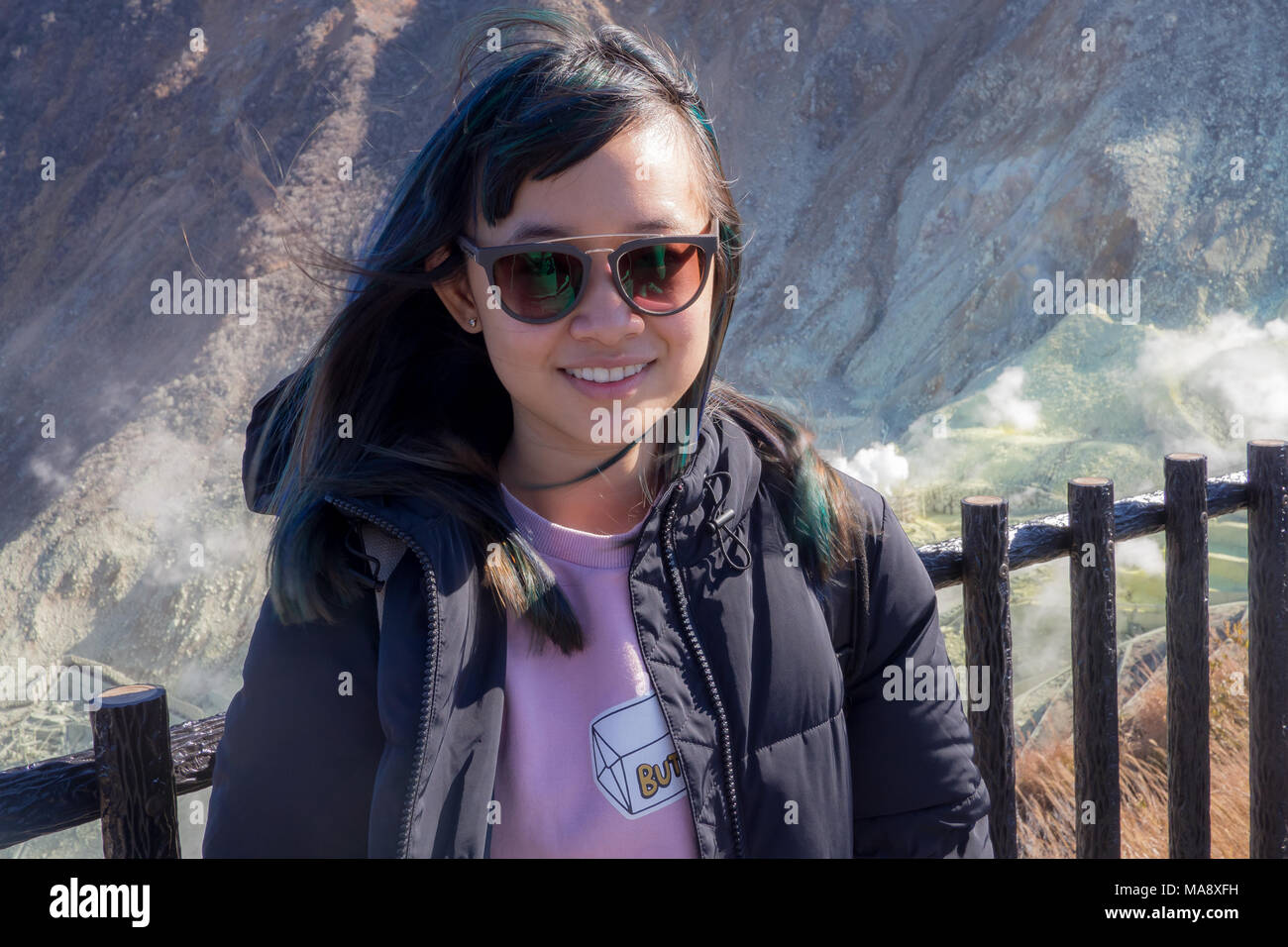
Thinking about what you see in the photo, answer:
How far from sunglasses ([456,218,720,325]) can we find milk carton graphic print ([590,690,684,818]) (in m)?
0.59

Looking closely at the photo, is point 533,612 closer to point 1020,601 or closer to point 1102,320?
point 1020,601

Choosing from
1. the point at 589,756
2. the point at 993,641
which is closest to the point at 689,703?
the point at 589,756

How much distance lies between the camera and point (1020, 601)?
9.84 m

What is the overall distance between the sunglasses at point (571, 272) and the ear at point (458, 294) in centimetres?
11

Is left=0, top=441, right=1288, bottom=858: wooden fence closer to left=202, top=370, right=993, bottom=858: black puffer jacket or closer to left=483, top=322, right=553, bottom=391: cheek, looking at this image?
left=202, top=370, right=993, bottom=858: black puffer jacket

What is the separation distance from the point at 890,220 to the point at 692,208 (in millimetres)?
19239

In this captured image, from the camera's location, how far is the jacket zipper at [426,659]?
1.46 m

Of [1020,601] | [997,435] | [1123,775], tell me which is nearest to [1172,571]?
[1123,775]

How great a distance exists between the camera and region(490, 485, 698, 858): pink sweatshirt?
1.62m

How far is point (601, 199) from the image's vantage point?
1678mm

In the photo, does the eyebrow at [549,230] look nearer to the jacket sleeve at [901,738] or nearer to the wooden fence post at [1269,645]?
the jacket sleeve at [901,738]

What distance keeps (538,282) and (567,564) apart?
434 millimetres

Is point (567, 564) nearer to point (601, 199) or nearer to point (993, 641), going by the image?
point (601, 199)

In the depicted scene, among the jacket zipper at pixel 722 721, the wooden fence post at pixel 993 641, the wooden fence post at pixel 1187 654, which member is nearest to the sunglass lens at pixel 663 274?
the jacket zipper at pixel 722 721
